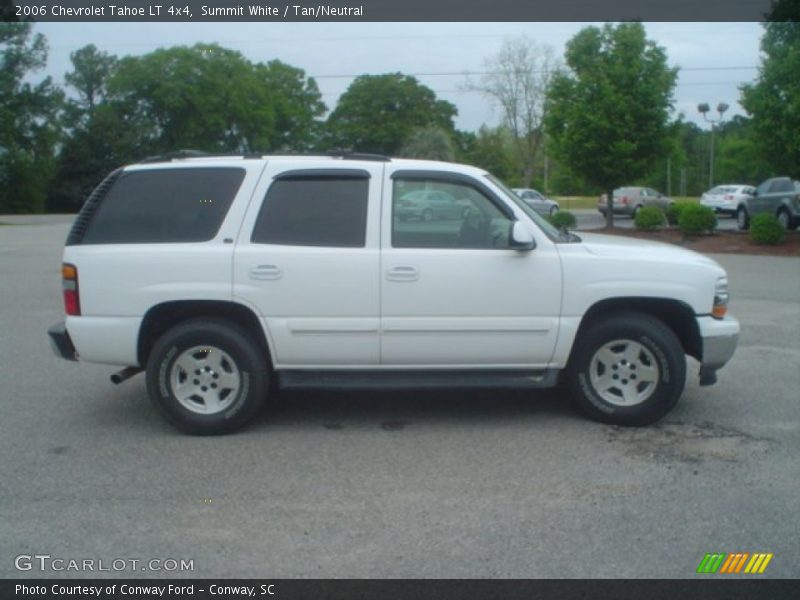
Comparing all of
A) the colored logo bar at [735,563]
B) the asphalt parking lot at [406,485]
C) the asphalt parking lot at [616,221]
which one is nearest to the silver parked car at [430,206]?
the asphalt parking lot at [406,485]

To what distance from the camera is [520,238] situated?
6.26 meters

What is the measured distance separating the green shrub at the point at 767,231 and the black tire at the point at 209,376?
17.9 meters

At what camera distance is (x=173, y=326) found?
651 cm

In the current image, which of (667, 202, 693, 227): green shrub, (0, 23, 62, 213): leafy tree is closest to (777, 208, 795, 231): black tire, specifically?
(667, 202, 693, 227): green shrub

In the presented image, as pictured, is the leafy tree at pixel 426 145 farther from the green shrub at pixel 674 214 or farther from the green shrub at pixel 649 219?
the green shrub at pixel 674 214

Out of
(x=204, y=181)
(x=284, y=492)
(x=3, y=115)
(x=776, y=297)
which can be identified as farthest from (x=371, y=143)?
(x=3, y=115)

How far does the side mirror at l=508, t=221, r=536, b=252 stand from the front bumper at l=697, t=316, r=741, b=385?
138cm

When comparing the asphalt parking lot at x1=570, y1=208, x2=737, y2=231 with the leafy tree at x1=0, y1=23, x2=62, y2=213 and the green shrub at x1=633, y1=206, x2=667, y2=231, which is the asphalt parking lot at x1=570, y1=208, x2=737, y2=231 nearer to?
the green shrub at x1=633, y1=206, x2=667, y2=231

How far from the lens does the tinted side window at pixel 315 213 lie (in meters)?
6.40

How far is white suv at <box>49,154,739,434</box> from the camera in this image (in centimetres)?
630

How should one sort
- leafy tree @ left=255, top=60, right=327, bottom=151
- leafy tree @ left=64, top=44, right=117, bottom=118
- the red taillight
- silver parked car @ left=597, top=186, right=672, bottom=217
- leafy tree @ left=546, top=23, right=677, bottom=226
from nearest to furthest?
the red taillight → leafy tree @ left=546, top=23, right=677, bottom=226 → leafy tree @ left=255, top=60, right=327, bottom=151 → silver parked car @ left=597, top=186, right=672, bottom=217 → leafy tree @ left=64, top=44, right=117, bottom=118

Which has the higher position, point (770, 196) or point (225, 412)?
point (770, 196)
